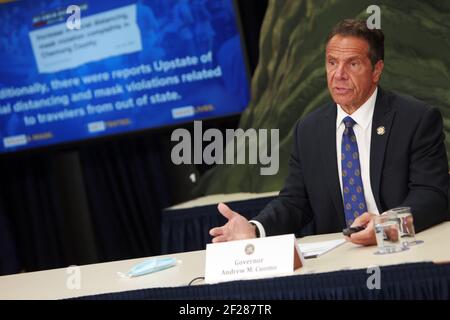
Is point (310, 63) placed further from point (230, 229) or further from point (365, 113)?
point (230, 229)

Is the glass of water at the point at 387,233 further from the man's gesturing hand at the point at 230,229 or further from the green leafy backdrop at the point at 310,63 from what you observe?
the green leafy backdrop at the point at 310,63

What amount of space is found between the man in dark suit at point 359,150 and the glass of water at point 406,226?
0.32 metres

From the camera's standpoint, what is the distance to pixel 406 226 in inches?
107

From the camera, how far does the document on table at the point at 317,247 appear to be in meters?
2.73

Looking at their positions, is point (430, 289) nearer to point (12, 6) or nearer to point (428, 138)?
point (428, 138)

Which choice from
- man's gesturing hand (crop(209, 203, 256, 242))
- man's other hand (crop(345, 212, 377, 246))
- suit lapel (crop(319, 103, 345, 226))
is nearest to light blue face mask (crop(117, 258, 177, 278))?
man's gesturing hand (crop(209, 203, 256, 242))

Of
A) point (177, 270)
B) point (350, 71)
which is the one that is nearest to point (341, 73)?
point (350, 71)

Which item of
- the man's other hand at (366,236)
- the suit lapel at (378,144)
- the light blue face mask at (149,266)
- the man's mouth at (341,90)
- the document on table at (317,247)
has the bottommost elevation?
the document on table at (317,247)

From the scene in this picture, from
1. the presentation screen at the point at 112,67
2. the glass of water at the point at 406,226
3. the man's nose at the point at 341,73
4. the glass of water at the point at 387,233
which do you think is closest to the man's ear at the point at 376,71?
the man's nose at the point at 341,73

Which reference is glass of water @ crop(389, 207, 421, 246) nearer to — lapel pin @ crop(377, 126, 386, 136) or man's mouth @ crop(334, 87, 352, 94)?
lapel pin @ crop(377, 126, 386, 136)

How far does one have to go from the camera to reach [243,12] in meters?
6.36

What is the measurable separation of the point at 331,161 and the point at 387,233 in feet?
2.64
